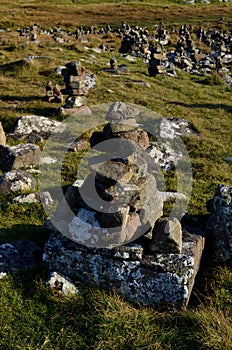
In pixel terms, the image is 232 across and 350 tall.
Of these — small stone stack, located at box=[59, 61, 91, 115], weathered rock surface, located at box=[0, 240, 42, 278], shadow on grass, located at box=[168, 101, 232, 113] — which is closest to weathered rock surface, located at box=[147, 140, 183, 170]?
small stone stack, located at box=[59, 61, 91, 115]

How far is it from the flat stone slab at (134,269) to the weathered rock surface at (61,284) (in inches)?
9.9

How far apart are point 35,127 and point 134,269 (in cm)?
991

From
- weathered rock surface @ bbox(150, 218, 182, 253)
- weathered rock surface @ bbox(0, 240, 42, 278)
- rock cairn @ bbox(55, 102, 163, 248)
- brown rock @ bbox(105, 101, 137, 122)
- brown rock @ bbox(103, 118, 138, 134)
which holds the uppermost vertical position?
brown rock @ bbox(103, 118, 138, 134)

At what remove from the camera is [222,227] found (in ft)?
25.2

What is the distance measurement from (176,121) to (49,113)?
5.99 meters

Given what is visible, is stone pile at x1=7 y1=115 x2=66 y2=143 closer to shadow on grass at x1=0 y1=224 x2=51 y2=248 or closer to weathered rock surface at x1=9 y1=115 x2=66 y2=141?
weathered rock surface at x1=9 y1=115 x2=66 y2=141

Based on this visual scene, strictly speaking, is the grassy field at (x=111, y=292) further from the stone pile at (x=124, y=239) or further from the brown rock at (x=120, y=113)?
the brown rock at (x=120, y=113)

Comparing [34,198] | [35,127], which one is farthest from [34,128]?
[34,198]

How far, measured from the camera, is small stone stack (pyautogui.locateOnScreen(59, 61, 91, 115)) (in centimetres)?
1768

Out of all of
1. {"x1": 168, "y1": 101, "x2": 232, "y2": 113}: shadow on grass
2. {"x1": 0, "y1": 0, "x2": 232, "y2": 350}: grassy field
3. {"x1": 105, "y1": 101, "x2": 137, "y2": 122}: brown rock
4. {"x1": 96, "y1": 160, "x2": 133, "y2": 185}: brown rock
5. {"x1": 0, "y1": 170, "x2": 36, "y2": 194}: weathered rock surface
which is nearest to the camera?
{"x1": 0, "y1": 0, "x2": 232, "y2": 350}: grassy field

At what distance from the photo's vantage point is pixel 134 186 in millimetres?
6996

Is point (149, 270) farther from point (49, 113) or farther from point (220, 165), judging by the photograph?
point (49, 113)

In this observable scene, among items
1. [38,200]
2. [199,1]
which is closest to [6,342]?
[38,200]

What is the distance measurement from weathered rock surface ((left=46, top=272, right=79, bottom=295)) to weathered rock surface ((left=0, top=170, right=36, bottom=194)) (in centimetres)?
422
